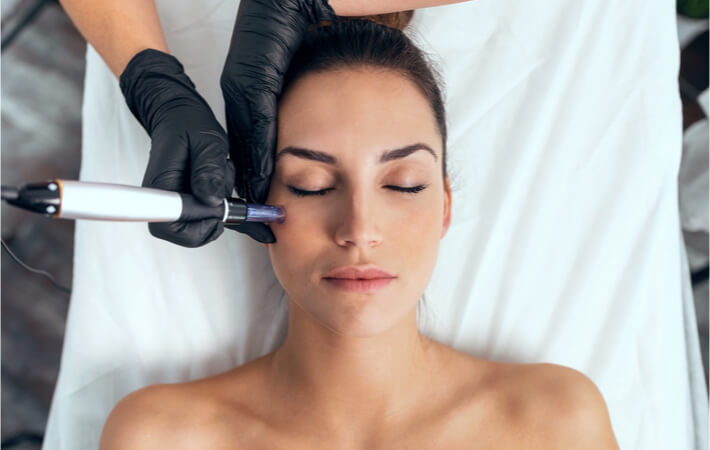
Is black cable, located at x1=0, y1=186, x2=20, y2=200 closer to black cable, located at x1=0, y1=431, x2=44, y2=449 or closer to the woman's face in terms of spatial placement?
the woman's face

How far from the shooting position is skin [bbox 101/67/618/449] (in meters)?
0.92

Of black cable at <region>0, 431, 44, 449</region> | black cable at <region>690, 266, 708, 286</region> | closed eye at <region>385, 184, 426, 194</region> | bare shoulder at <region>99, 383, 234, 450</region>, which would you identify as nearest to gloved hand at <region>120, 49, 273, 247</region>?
closed eye at <region>385, 184, 426, 194</region>

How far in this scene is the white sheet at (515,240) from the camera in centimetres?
123

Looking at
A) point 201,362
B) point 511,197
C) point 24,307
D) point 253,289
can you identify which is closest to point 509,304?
point 511,197

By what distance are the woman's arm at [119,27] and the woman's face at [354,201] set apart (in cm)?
34

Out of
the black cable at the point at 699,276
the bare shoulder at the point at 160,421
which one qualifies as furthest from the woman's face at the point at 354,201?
the black cable at the point at 699,276

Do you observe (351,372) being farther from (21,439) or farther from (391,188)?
(21,439)

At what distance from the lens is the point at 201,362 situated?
1243 mm

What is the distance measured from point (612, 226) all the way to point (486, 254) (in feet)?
0.87

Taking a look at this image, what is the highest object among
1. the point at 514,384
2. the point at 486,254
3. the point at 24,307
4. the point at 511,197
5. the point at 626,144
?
the point at 626,144

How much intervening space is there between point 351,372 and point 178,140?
478 mm

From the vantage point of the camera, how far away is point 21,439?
1382 millimetres

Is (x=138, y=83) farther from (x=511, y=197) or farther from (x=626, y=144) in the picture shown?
(x=626, y=144)

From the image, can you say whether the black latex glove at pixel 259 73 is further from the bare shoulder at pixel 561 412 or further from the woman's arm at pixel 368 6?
the bare shoulder at pixel 561 412
